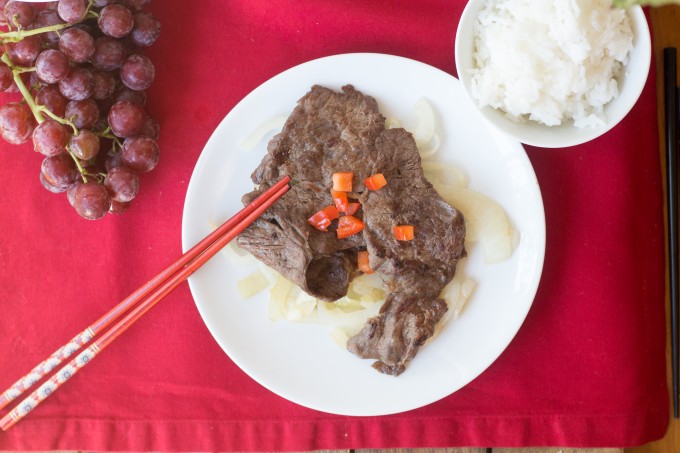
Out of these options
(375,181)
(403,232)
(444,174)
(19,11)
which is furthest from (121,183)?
(444,174)

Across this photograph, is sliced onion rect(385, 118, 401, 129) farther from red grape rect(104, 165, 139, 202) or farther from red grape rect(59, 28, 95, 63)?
red grape rect(59, 28, 95, 63)

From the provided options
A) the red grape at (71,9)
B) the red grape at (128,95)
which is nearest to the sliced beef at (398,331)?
the red grape at (128,95)

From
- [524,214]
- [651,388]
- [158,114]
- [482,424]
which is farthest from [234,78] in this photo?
[651,388]

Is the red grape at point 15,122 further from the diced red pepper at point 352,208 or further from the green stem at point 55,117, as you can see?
the diced red pepper at point 352,208

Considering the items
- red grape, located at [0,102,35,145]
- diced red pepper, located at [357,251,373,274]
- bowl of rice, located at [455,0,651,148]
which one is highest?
bowl of rice, located at [455,0,651,148]

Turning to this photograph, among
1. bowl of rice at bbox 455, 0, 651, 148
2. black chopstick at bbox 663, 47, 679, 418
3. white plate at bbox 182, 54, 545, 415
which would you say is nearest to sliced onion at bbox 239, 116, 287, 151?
white plate at bbox 182, 54, 545, 415
